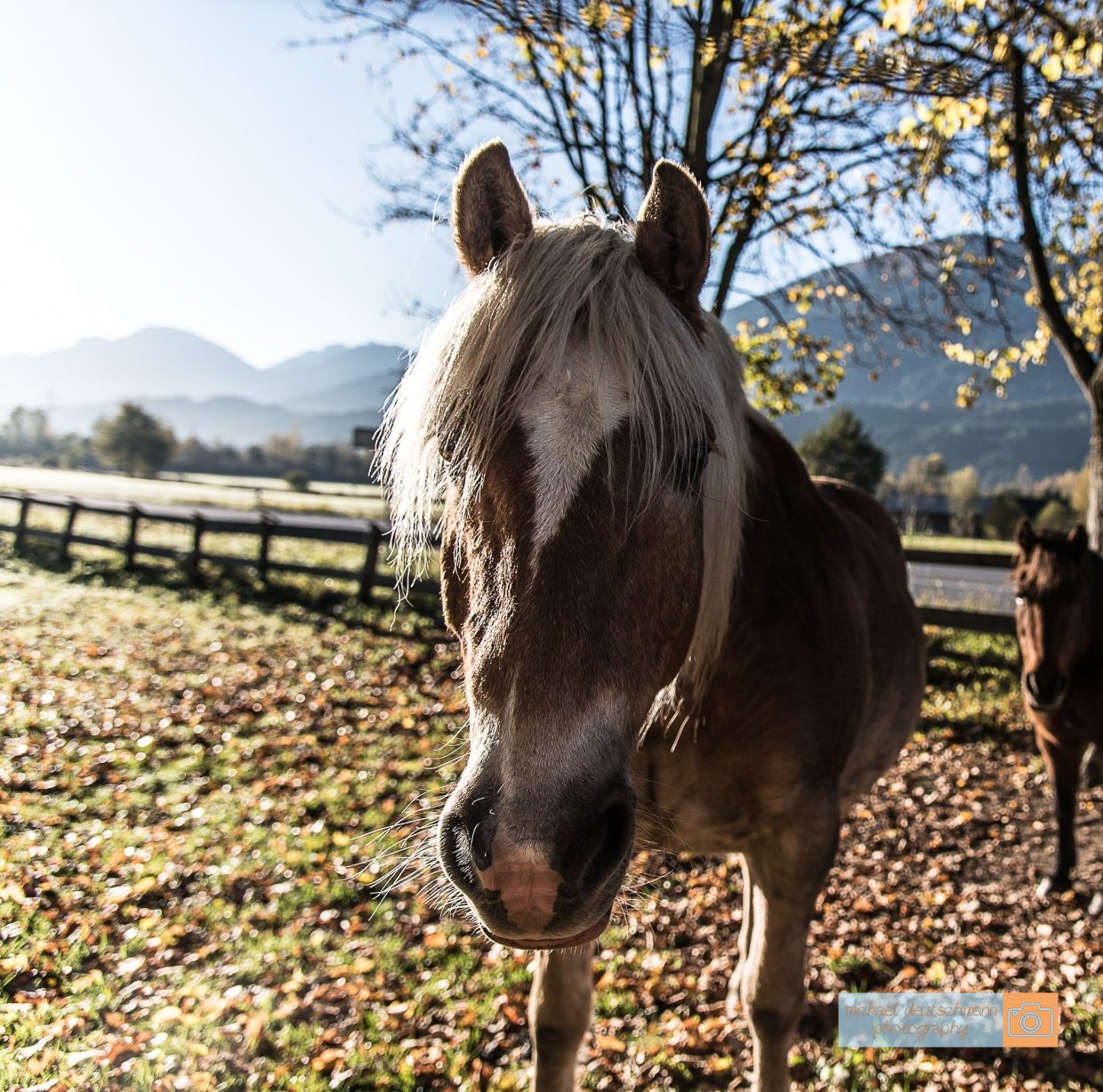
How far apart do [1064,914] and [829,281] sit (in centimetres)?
735

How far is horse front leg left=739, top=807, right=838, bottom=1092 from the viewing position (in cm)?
221

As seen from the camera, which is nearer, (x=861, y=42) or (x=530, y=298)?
(x=530, y=298)

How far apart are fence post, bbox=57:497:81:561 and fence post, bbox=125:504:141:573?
2.96 feet

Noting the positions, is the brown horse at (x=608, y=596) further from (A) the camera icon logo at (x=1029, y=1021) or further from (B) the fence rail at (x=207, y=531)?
(B) the fence rail at (x=207, y=531)

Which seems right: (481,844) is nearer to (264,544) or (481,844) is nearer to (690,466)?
(690,466)

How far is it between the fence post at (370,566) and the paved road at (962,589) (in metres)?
7.71

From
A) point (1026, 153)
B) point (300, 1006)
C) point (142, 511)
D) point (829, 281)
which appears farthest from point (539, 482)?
point (142, 511)

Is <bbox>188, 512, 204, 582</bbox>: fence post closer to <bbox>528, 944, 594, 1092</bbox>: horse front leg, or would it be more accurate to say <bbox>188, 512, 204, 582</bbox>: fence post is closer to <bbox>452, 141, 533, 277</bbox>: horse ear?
<bbox>528, 944, 594, 1092</bbox>: horse front leg

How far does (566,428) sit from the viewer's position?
1.42 meters

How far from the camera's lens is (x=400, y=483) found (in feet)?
6.05

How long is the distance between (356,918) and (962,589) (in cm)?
1515

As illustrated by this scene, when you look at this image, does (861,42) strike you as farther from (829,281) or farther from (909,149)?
(829,281)

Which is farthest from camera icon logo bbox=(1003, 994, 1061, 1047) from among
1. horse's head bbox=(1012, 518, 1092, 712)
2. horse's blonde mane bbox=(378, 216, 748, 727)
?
horse's blonde mane bbox=(378, 216, 748, 727)

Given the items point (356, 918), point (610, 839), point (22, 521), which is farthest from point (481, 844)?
point (22, 521)
